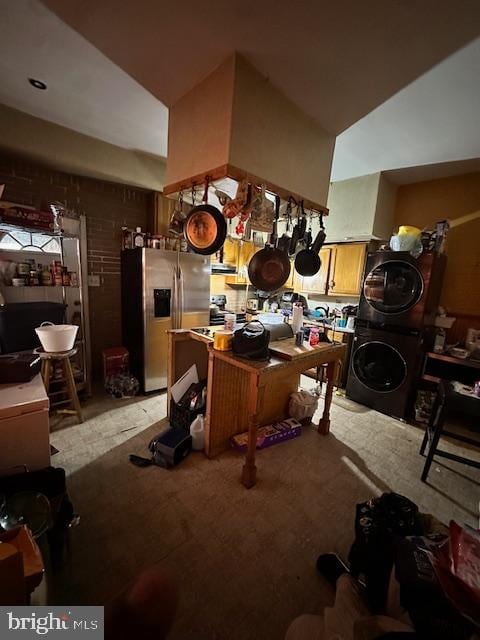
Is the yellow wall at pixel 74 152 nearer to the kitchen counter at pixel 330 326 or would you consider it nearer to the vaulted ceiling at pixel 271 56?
the vaulted ceiling at pixel 271 56

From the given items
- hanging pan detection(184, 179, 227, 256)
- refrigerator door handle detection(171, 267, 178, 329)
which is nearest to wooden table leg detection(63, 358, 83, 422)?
refrigerator door handle detection(171, 267, 178, 329)

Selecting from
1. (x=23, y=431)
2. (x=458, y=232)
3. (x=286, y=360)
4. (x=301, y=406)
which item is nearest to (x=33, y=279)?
(x=23, y=431)

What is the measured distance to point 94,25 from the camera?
4.09 feet

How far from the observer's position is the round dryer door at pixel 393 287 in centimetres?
257

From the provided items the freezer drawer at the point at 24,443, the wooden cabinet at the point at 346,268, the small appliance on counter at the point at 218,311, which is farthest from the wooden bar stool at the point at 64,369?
the wooden cabinet at the point at 346,268

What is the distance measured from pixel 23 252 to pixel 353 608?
3452mm

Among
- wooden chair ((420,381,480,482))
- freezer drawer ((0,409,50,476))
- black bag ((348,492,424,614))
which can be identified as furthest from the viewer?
wooden chair ((420,381,480,482))

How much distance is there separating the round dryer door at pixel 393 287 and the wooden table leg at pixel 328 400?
42.7 inches

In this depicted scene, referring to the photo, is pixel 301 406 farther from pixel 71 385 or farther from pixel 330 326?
pixel 71 385

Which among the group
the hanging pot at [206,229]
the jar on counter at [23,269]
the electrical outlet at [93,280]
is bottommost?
the electrical outlet at [93,280]

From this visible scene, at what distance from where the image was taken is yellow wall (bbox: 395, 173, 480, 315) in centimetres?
276

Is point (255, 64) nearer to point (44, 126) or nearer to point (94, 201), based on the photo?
point (44, 126)

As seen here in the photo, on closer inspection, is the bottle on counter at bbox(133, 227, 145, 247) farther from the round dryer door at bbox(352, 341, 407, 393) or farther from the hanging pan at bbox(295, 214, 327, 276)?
the round dryer door at bbox(352, 341, 407, 393)

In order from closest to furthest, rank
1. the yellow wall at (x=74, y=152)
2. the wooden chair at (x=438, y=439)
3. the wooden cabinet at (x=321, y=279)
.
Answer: the wooden chair at (x=438, y=439)
the yellow wall at (x=74, y=152)
the wooden cabinet at (x=321, y=279)
